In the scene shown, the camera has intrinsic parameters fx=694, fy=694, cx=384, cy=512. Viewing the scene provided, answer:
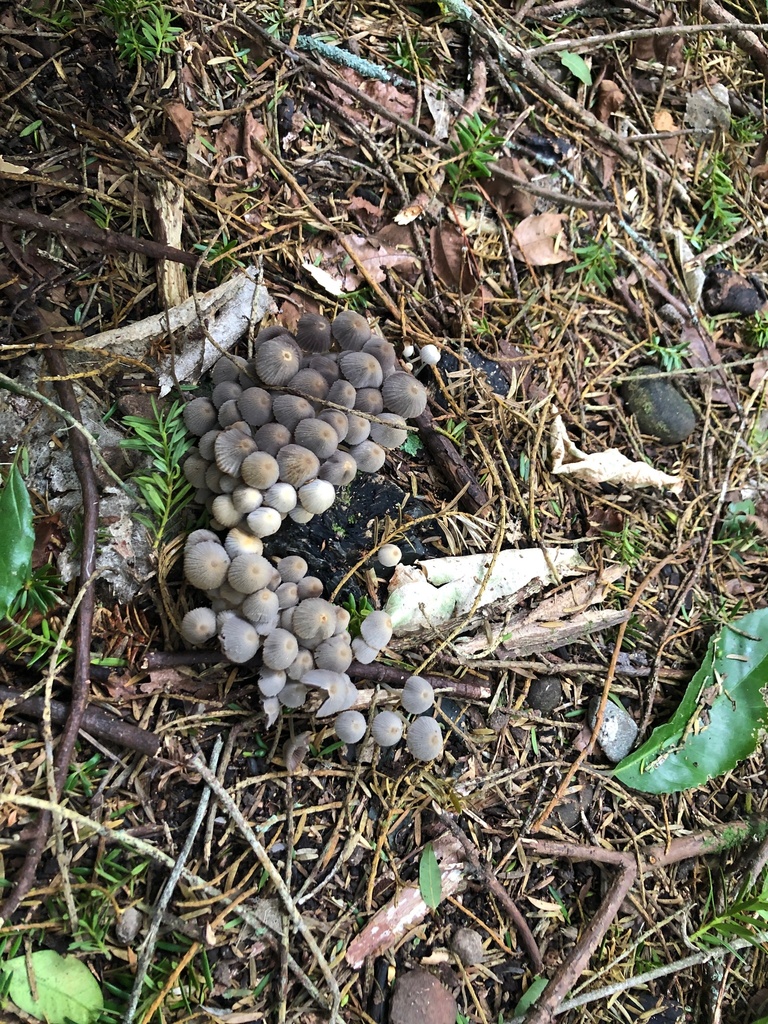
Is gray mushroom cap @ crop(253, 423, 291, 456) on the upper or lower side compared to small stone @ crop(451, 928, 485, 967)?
upper

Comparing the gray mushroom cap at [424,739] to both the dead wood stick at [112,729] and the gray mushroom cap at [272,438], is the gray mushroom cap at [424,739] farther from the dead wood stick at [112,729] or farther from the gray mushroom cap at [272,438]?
the gray mushroom cap at [272,438]

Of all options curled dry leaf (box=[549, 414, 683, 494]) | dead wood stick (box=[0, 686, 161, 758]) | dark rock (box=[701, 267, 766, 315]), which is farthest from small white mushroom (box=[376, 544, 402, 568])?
dark rock (box=[701, 267, 766, 315])

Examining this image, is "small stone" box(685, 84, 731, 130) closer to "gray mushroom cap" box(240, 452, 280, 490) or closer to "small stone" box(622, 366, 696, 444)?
"small stone" box(622, 366, 696, 444)

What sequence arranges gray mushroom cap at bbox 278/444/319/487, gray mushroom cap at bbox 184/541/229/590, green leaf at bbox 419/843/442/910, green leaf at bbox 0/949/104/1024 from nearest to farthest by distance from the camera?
green leaf at bbox 0/949/104/1024
gray mushroom cap at bbox 184/541/229/590
gray mushroom cap at bbox 278/444/319/487
green leaf at bbox 419/843/442/910

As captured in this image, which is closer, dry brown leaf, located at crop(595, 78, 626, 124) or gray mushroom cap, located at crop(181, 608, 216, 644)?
gray mushroom cap, located at crop(181, 608, 216, 644)

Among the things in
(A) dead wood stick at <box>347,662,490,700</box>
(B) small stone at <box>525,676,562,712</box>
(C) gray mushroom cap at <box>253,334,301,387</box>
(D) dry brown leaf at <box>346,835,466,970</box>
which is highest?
(C) gray mushroom cap at <box>253,334,301,387</box>

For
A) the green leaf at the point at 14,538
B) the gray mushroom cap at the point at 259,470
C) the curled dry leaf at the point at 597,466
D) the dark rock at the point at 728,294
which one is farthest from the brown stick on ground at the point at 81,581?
the dark rock at the point at 728,294

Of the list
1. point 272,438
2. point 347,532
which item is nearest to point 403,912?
point 347,532

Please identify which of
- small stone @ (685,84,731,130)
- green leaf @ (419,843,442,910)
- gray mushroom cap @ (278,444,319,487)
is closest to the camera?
gray mushroom cap @ (278,444,319,487)
